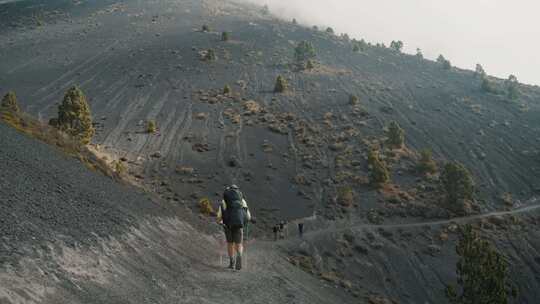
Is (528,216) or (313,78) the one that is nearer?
(528,216)

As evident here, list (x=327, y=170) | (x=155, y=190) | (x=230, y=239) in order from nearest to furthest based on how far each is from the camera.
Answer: (x=230, y=239), (x=155, y=190), (x=327, y=170)

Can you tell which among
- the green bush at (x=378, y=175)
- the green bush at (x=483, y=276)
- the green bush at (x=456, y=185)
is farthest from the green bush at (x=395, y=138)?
the green bush at (x=483, y=276)

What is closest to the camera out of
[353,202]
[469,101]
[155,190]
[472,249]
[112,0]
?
[472,249]

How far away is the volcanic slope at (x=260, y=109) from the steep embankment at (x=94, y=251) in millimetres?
19205

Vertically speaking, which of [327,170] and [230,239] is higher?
[230,239]

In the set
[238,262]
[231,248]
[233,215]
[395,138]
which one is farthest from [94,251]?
[395,138]

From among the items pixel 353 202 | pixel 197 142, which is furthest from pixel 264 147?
pixel 353 202

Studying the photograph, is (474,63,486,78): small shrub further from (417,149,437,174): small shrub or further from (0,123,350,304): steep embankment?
(0,123,350,304): steep embankment

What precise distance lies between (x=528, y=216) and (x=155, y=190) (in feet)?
127

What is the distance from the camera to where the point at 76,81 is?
2525 inches

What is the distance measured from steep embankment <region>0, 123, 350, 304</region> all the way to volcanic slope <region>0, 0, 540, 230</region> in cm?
1920

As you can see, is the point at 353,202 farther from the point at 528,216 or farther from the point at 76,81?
the point at 76,81

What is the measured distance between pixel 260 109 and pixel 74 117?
103 feet

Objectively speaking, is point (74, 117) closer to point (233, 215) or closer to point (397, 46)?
point (233, 215)
